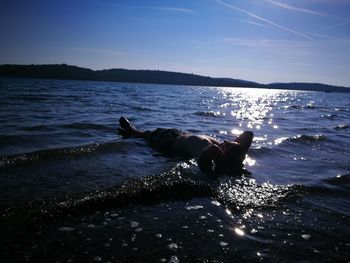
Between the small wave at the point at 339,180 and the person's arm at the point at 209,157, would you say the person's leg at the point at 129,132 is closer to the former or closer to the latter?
the person's arm at the point at 209,157

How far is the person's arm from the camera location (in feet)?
19.3

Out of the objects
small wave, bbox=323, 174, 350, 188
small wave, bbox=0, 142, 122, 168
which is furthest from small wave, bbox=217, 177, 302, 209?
small wave, bbox=0, 142, 122, 168

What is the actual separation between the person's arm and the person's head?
0.29 metres

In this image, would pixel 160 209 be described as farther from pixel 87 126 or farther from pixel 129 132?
pixel 87 126

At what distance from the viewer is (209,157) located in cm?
591

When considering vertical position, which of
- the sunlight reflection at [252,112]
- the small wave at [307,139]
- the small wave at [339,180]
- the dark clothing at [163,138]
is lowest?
the sunlight reflection at [252,112]

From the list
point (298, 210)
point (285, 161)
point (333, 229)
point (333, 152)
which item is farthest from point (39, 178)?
point (333, 152)

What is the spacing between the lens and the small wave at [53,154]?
581 centimetres

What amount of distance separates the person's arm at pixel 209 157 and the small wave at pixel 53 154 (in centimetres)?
256

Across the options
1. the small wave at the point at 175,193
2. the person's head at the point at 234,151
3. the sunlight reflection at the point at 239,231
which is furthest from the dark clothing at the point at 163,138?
the sunlight reflection at the point at 239,231

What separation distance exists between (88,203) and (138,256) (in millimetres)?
1304

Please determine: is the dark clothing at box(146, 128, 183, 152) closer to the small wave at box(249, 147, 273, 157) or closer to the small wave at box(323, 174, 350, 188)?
the small wave at box(249, 147, 273, 157)

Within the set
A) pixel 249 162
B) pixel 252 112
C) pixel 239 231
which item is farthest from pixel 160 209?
pixel 252 112

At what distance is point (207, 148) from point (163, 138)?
243 cm
